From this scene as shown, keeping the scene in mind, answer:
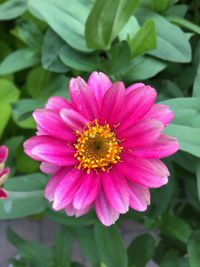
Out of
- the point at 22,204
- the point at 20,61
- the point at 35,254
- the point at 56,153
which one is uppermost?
the point at 56,153

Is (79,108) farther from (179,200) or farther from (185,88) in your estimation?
(179,200)

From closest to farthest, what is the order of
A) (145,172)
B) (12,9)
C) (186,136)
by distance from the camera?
(145,172) → (186,136) → (12,9)

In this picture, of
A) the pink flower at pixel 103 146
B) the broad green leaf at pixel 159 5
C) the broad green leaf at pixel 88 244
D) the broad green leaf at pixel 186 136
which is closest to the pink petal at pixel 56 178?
the pink flower at pixel 103 146

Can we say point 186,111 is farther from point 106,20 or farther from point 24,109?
point 24,109

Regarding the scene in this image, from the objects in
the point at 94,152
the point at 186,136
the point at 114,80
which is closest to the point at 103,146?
the point at 94,152

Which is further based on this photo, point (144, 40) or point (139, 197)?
point (144, 40)

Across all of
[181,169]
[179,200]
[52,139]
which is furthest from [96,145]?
[179,200]
